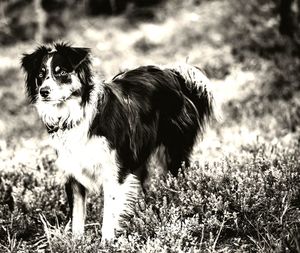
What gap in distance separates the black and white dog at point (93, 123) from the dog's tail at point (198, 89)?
1.81 ft

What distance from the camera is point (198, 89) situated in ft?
18.7

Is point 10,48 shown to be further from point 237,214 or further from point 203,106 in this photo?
point 237,214

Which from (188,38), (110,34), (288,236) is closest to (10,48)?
(110,34)

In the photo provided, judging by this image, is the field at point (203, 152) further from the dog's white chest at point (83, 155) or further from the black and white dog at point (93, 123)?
the dog's white chest at point (83, 155)

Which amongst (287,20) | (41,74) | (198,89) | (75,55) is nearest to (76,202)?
(41,74)

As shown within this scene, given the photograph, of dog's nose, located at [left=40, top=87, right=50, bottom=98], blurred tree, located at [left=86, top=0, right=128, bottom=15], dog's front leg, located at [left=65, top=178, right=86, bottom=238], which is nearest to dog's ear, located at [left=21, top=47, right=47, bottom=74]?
dog's nose, located at [left=40, top=87, right=50, bottom=98]

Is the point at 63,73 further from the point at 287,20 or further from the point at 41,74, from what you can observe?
the point at 287,20

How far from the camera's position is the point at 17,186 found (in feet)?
18.0

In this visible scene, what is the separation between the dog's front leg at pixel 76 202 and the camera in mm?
4734

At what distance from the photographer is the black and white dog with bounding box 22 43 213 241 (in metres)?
4.47

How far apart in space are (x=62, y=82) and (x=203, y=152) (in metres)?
2.82

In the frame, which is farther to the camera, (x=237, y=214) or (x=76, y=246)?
(x=237, y=214)

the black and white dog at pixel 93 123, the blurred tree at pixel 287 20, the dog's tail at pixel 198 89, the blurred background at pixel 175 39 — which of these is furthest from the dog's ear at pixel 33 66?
the blurred tree at pixel 287 20

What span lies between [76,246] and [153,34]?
33.0ft
